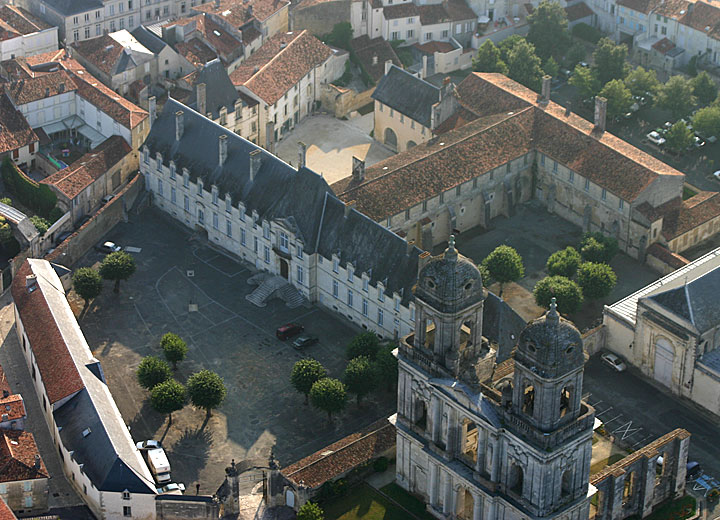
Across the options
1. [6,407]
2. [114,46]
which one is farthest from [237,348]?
[114,46]

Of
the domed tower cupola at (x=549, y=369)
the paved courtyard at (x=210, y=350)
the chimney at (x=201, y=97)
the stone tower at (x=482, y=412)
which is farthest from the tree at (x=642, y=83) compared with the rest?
the domed tower cupola at (x=549, y=369)

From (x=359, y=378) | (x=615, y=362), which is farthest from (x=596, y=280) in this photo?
(x=359, y=378)

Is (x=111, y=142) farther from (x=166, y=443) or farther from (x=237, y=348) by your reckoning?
(x=166, y=443)

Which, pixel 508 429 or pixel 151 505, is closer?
pixel 508 429

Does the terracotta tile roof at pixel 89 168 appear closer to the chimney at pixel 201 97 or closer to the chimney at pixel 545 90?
the chimney at pixel 201 97

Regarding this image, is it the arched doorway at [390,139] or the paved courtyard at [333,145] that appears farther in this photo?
the arched doorway at [390,139]

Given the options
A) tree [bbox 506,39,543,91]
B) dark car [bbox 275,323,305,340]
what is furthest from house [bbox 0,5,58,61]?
dark car [bbox 275,323,305,340]

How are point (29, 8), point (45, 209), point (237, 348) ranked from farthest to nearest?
point (29, 8), point (45, 209), point (237, 348)
